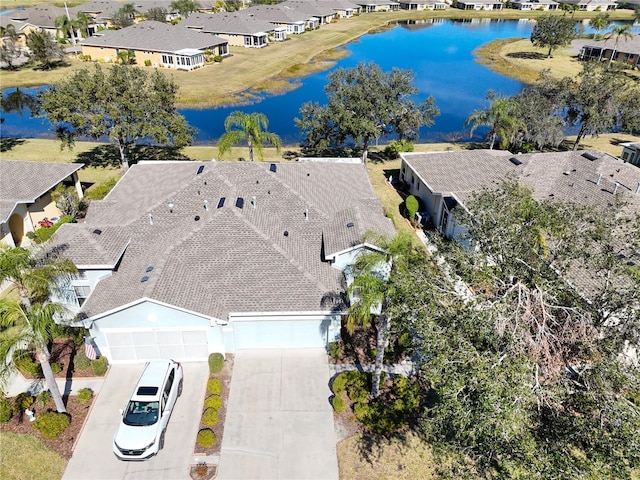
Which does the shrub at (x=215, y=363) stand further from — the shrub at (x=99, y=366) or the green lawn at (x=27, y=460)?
the green lawn at (x=27, y=460)

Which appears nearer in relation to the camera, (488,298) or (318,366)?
(488,298)

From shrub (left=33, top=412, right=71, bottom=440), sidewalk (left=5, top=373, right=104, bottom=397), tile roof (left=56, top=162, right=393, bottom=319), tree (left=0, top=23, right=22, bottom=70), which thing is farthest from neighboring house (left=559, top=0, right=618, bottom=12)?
shrub (left=33, top=412, right=71, bottom=440)

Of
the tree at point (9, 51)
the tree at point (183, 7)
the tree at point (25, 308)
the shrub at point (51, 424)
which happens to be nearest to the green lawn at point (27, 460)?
the shrub at point (51, 424)

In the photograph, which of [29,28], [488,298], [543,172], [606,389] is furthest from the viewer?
[29,28]

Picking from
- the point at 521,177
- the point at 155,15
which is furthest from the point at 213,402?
the point at 155,15

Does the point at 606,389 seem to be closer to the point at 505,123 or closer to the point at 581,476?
the point at 581,476

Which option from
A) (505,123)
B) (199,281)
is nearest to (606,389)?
(199,281)

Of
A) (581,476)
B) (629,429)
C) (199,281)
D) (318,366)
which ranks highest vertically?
(629,429)
